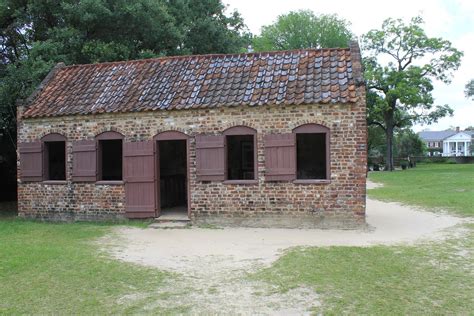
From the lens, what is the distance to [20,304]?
5852mm

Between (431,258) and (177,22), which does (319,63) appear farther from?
(177,22)

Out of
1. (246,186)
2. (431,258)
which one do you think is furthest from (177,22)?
(431,258)

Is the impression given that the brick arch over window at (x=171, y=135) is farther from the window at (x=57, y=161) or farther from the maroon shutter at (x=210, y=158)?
the window at (x=57, y=161)

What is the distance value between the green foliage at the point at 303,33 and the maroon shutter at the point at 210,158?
131 feet

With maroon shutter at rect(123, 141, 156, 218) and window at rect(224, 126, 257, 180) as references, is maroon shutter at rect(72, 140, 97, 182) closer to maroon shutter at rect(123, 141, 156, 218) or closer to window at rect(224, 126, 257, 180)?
maroon shutter at rect(123, 141, 156, 218)

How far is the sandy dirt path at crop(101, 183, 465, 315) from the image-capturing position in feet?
19.5

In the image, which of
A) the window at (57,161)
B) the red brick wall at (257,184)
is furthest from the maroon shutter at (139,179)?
the window at (57,161)

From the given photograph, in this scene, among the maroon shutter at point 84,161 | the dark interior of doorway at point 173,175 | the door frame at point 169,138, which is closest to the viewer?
the door frame at point 169,138

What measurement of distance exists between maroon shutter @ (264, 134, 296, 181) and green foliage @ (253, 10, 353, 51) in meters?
40.3

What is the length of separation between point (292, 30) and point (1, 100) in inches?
1616

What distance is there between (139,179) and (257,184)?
3416mm

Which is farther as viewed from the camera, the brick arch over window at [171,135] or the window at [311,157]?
the window at [311,157]

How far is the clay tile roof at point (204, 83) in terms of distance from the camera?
1182cm

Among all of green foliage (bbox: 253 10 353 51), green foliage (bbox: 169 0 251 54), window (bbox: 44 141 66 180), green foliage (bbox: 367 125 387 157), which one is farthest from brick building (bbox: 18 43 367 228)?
green foliage (bbox: 367 125 387 157)
